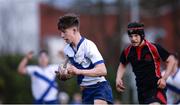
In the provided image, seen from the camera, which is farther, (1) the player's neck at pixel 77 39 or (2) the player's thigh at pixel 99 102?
(2) the player's thigh at pixel 99 102

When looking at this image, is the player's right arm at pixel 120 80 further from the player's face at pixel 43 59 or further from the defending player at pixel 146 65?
the player's face at pixel 43 59

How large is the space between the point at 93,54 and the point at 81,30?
34550 mm

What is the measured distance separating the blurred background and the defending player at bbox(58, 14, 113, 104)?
13.3 m

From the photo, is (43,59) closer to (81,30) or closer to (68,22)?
(68,22)

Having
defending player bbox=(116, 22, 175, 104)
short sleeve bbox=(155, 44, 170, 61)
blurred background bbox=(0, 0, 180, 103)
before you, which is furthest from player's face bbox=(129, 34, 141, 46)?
blurred background bbox=(0, 0, 180, 103)

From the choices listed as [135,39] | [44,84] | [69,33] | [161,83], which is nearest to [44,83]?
[44,84]

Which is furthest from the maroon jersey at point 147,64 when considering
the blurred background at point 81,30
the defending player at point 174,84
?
the blurred background at point 81,30

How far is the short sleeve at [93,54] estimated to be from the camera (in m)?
11.3

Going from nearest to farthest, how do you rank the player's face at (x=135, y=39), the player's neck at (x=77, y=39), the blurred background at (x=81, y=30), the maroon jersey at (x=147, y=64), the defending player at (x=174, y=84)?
the player's neck at (x=77, y=39)
the player's face at (x=135, y=39)
the maroon jersey at (x=147, y=64)
the defending player at (x=174, y=84)
the blurred background at (x=81, y=30)

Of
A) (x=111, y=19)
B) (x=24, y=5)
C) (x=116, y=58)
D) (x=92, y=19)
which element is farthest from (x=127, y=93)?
(x=111, y=19)

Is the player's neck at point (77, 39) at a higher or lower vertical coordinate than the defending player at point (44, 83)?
higher

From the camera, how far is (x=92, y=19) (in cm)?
4553

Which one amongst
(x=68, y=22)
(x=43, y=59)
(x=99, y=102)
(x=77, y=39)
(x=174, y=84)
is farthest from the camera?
(x=43, y=59)

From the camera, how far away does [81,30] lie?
45.9 metres
